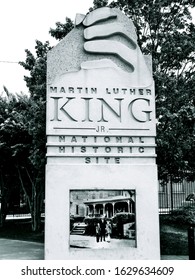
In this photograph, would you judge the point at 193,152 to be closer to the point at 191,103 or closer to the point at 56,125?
the point at 191,103

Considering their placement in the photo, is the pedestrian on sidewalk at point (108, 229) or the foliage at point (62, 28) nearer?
the pedestrian on sidewalk at point (108, 229)

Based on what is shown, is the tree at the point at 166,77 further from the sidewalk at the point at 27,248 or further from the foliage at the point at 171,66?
the sidewalk at the point at 27,248

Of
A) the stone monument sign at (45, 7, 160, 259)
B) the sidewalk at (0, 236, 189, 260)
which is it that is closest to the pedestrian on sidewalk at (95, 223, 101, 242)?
the sidewalk at (0, 236, 189, 260)

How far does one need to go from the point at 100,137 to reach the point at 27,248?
6.51 meters

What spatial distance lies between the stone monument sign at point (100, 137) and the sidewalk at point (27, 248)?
10cm

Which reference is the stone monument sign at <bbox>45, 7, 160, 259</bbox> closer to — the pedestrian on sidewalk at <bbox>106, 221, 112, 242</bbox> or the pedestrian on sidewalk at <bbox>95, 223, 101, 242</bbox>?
the pedestrian on sidewalk at <bbox>106, 221, 112, 242</bbox>

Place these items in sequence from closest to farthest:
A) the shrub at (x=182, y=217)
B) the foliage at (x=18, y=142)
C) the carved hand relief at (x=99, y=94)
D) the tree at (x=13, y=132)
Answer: the carved hand relief at (x=99, y=94) → the shrub at (x=182, y=217) → the foliage at (x=18, y=142) → the tree at (x=13, y=132)

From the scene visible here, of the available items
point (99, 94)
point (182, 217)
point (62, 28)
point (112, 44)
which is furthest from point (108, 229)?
point (62, 28)

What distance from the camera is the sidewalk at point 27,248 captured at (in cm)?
963

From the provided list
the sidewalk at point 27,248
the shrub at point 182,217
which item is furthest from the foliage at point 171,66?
the sidewalk at point 27,248

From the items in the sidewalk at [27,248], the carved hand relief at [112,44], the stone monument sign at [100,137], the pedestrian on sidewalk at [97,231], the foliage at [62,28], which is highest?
the foliage at [62,28]

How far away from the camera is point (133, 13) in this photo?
50.1 ft

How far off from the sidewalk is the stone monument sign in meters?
0.10
